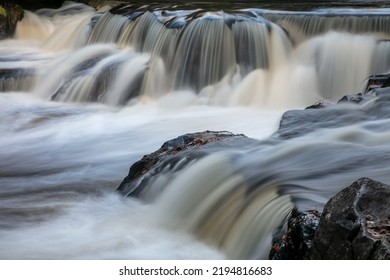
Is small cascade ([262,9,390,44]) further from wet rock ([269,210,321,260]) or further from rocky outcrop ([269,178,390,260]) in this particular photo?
rocky outcrop ([269,178,390,260])

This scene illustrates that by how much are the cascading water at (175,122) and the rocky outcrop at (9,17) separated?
0.14 metres

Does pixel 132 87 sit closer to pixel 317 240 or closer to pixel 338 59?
pixel 338 59

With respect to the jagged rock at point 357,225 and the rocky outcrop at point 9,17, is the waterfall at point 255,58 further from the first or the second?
the jagged rock at point 357,225

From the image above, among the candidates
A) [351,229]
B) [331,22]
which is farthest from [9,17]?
[351,229]

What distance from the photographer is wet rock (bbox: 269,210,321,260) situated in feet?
11.4

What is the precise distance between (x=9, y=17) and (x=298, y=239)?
35.1 ft

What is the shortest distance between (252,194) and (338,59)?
5.09m

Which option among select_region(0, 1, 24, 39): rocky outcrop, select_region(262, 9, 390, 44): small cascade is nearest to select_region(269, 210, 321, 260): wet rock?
select_region(262, 9, 390, 44): small cascade

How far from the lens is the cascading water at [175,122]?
4555 millimetres

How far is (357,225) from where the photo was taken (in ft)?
10.1

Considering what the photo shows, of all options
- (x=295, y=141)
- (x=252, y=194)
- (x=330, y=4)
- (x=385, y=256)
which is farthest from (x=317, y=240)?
(x=330, y=4)

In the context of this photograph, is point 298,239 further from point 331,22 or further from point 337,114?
point 331,22

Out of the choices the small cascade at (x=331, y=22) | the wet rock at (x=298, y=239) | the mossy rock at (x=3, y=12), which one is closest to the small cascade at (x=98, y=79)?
the small cascade at (x=331, y=22)

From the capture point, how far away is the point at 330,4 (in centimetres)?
1102
